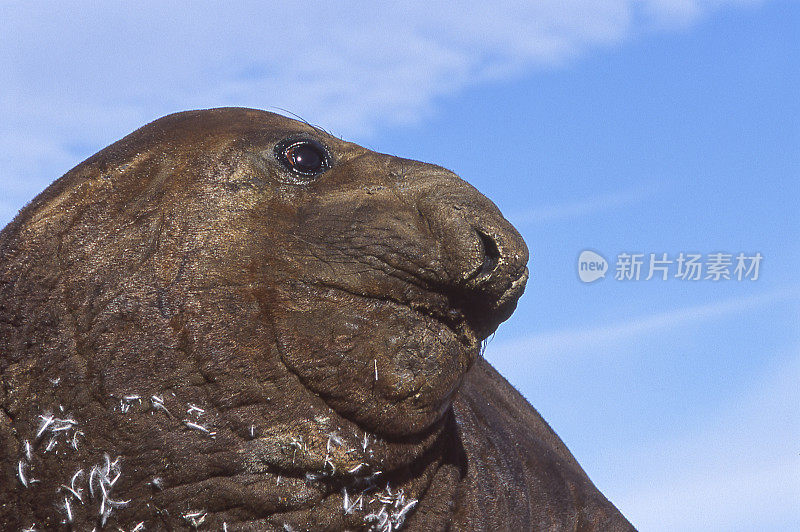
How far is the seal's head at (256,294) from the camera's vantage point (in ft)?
12.2

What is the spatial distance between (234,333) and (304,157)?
94 cm

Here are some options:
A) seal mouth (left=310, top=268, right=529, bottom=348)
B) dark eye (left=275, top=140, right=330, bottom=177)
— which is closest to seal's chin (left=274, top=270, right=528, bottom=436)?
seal mouth (left=310, top=268, right=529, bottom=348)

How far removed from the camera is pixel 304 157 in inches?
166

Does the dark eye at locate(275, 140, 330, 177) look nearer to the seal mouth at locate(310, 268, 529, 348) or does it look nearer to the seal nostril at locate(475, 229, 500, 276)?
the seal mouth at locate(310, 268, 529, 348)

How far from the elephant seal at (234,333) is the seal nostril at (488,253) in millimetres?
12

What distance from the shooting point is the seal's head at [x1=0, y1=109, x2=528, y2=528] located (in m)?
3.71

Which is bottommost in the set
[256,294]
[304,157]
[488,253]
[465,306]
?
[256,294]

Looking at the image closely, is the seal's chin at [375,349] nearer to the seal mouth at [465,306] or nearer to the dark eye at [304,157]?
the seal mouth at [465,306]

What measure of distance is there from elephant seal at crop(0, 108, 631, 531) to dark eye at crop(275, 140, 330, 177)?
0.05 ft

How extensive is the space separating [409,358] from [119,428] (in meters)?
1.20

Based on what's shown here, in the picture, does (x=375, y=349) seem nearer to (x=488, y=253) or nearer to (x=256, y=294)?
(x=256, y=294)

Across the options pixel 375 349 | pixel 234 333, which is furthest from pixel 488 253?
pixel 234 333

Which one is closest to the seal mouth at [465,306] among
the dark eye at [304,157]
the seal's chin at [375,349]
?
the seal's chin at [375,349]

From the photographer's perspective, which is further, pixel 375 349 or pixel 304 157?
pixel 304 157
